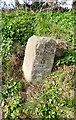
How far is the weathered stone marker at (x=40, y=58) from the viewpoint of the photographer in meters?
5.14

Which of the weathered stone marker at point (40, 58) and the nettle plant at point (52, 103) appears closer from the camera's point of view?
the nettle plant at point (52, 103)

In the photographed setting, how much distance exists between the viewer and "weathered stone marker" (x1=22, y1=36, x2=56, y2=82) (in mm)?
5137

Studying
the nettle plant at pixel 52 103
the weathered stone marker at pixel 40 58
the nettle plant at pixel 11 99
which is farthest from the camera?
the weathered stone marker at pixel 40 58

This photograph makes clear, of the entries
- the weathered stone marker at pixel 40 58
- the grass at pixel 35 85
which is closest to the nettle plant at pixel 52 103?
the grass at pixel 35 85

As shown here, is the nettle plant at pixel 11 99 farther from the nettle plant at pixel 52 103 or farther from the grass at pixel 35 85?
the nettle plant at pixel 52 103

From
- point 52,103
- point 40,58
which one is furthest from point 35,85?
point 52,103

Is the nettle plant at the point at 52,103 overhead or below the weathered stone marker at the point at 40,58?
below

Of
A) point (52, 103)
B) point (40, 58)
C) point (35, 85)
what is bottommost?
point (52, 103)

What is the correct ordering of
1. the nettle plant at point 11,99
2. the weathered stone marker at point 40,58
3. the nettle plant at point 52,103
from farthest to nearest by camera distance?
the weathered stone marker at point 40,58, the nettle plant at point 11,99, the nettle plant at point 52,103

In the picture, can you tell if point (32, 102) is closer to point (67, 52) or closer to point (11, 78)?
point (11, 78)

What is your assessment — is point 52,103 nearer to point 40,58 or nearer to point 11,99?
point 11,99

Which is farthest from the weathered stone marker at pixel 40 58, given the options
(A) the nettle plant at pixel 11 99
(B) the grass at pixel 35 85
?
(A) the nettle plant at pixel 11 99

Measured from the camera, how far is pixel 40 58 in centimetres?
520

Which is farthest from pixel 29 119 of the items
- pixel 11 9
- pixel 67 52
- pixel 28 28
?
pixel 11 9
